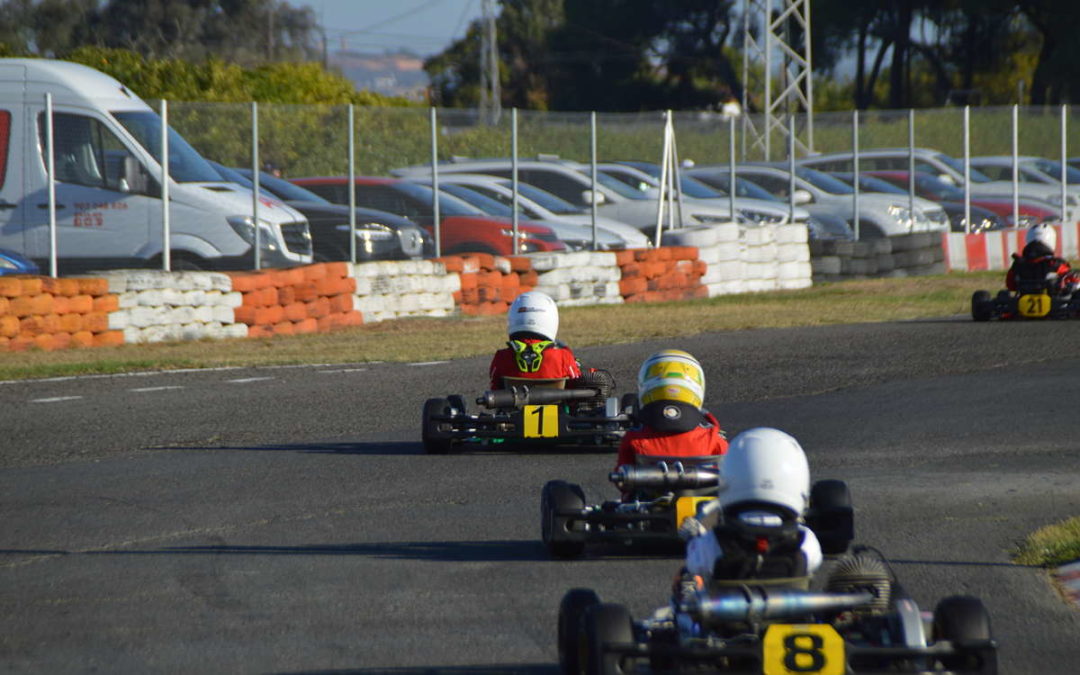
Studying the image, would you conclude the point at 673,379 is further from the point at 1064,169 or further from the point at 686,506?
the point at 1064,169

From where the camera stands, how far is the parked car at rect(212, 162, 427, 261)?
54.5 feet

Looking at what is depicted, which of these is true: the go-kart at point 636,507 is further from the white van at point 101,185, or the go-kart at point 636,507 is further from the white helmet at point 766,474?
the white van at point 101,185

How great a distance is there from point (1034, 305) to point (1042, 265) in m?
0.42

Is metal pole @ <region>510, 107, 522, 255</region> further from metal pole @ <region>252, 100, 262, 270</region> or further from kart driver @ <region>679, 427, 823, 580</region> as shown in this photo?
kart driver @ <region>679, 427, 823, 580</region>

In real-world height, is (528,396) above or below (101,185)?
below

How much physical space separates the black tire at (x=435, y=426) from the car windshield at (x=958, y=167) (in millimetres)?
19629

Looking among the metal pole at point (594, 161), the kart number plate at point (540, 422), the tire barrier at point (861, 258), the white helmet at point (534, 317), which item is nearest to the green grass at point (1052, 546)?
the kart number plate at point (540, 422)

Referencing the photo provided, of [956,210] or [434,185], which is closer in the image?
[434,185]

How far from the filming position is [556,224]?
19781 mm

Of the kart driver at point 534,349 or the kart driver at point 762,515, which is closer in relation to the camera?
the kart driver at point 762,515

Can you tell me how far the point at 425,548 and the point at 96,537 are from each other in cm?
147

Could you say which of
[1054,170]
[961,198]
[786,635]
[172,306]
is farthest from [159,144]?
[1054,170]

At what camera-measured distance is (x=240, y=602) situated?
17.7ft

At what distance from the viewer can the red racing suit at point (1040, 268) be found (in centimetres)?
1536
